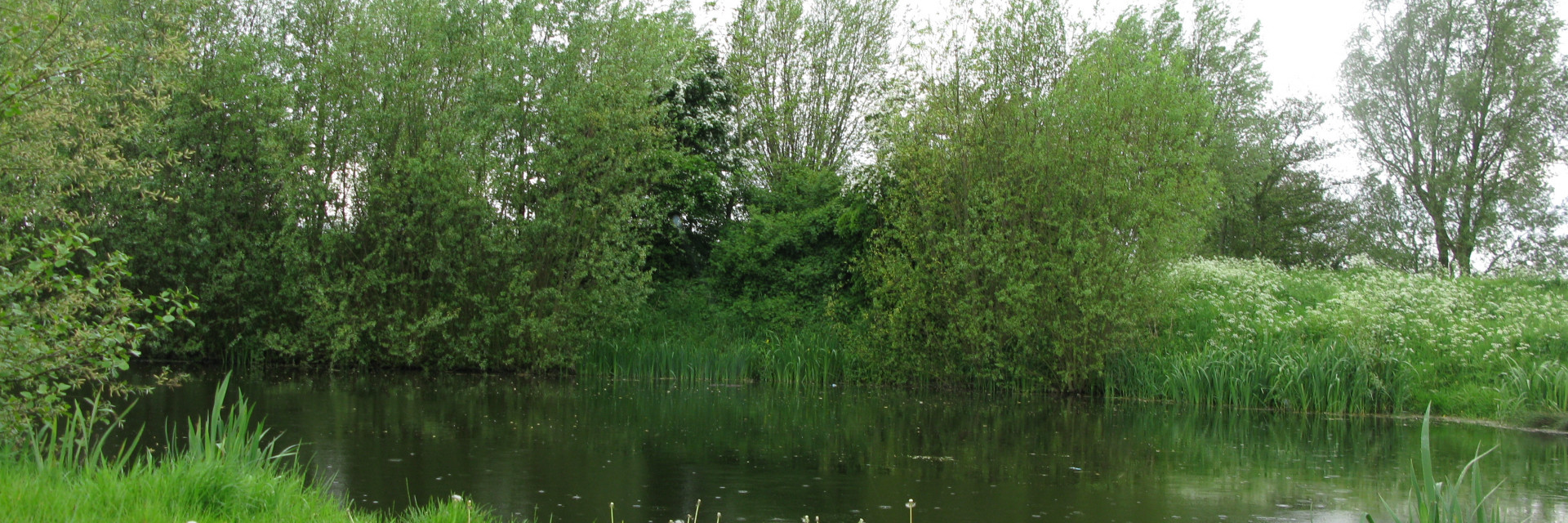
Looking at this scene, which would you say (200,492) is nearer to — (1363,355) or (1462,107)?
(1363,355)

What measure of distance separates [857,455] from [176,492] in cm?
618

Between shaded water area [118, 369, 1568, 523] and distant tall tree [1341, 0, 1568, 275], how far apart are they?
70.7 feet

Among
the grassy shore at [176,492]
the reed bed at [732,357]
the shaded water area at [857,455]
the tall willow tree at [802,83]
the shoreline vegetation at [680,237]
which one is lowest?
the shaded water area at [857,455]

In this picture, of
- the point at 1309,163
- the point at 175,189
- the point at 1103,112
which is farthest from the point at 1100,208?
the point at 1309,163

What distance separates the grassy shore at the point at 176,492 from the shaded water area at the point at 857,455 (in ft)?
4.88

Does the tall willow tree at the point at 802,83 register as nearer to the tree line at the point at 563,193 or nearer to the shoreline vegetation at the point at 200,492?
the tree line at the point at 563,193

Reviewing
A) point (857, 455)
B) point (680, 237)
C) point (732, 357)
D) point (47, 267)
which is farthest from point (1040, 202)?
point (47, 267)

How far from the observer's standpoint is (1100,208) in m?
15.7

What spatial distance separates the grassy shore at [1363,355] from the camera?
1415cm

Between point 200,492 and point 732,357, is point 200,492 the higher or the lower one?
the lower one

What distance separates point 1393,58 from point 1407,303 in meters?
18.9

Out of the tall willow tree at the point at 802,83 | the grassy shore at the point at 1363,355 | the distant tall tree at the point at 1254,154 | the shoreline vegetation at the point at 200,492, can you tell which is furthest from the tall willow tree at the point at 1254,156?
→ the shoreline vegetation at the point at 200,492

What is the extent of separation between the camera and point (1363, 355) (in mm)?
14648

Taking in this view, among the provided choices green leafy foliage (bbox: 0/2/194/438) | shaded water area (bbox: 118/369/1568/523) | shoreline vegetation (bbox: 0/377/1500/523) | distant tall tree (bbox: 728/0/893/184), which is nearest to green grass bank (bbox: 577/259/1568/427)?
shaded water area (bbox: 118/369/1568/523)
